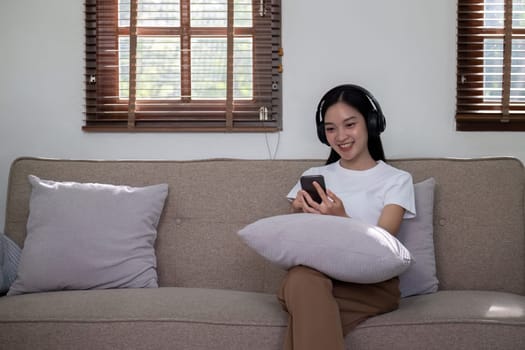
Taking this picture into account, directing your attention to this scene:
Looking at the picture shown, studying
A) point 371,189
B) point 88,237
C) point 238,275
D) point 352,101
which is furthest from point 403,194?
point 88,237

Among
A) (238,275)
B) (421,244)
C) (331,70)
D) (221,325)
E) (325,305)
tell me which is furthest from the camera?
(331,70)

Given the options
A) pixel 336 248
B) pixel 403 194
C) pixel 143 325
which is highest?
pixel 403 194

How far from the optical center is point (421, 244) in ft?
7.13

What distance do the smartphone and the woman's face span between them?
0.76ft

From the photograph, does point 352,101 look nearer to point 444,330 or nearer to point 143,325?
point 444,330

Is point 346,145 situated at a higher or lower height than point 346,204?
higher

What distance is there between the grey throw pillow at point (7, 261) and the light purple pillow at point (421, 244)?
130 centimetres

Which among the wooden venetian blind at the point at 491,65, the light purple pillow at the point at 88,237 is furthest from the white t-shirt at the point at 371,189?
the wooden venetian blind at the point at 491,65

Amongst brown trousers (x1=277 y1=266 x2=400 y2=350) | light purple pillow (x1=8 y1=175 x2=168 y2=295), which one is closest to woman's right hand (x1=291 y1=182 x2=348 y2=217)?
brown trousers (x1=277 y1=266 x2=400 y2=350)

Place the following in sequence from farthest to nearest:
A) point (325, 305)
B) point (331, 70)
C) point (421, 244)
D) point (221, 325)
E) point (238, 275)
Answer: point (331, 70), point (238, 275), point (421, 244), point (221, 325), point (325, 305)

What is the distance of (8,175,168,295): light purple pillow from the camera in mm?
2148

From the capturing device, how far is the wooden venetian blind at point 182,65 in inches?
117

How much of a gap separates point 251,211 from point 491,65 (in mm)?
1396

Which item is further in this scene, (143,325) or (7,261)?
(7,261)
